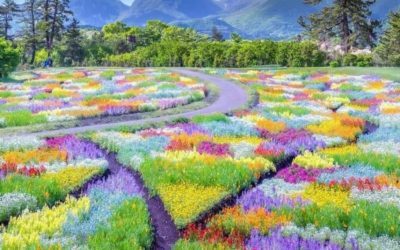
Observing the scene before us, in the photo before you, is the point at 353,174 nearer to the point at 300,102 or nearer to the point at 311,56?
the point at 300,102

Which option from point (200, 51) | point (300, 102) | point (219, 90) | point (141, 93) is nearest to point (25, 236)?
point (300, 102)

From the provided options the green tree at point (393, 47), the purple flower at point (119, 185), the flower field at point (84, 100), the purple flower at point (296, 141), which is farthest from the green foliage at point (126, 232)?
the green tree at point (393, 47)

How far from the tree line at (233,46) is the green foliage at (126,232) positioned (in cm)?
4833

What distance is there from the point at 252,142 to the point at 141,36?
122 m

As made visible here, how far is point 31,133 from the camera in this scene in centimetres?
2130

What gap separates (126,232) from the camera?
9430 mm

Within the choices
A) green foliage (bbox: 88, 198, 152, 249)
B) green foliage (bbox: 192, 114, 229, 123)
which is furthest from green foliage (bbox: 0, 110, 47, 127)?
green foliage (bbox: 88, 198, 152, 249)

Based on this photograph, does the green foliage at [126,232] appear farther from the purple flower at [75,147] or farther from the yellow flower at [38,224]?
the purple flower at [75,147]

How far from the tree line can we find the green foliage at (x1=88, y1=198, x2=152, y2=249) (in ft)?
159

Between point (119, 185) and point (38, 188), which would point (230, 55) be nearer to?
point (119, 185)

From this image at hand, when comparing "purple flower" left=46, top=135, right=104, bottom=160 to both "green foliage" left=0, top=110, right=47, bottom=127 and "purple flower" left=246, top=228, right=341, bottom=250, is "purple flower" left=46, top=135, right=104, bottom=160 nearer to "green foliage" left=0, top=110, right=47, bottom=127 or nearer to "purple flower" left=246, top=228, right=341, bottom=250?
"green foliage" left=0, top=110, right=47, bottom=127

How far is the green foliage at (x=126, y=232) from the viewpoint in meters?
8.93

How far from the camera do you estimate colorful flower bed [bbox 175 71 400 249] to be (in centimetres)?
956

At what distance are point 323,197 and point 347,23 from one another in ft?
244
